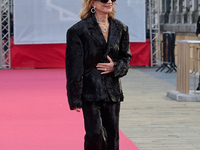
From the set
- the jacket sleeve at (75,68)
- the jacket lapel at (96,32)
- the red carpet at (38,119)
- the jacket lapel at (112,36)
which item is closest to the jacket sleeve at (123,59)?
the jacket lapel at (112,36)

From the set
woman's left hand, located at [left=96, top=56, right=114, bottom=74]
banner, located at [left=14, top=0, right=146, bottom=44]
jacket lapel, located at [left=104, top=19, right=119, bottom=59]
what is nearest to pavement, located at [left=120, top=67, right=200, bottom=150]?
woman's left hand, located at [left=96, top=56, right=114, bottom=74]

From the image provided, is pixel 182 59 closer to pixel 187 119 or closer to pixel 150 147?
pixel 187 119

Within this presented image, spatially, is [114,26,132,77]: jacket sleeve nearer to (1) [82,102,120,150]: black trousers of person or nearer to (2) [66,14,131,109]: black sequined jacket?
(2) [66,14,131,109]: black sequined jacket

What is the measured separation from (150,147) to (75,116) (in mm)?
3032

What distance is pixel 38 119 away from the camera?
969 centimetres

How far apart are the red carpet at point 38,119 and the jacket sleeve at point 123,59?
209cm

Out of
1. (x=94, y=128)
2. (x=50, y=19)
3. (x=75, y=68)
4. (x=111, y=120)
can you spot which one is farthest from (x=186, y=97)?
(x=50, y=19)

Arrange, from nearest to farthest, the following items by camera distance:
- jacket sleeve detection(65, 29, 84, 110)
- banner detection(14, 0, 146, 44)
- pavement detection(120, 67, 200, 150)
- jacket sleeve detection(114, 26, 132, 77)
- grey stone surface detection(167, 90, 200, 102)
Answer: jacket sleeve detection(65, 29, 84, 110) → jacket sleeve detection(114, 26, 132, 77) → pavement detection(120, 67, 200, 150) → grey stone surface detection(167, 90, 200, 102) → banner detection(14, 0, 146, 44)

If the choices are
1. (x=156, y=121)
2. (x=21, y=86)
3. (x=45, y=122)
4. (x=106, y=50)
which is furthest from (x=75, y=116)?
(x=21, y=86)

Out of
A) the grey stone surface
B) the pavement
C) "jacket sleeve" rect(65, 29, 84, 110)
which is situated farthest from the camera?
the grey stone surface

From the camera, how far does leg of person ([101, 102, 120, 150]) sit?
201 inches

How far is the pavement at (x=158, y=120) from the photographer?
7465 millimetres

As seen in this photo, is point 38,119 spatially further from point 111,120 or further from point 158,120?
point 111,120

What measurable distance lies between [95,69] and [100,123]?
476 millimetres
